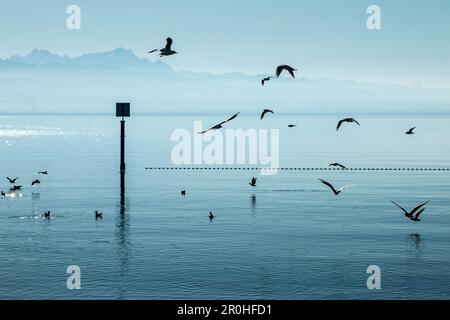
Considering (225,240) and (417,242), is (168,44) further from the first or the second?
(417,242)

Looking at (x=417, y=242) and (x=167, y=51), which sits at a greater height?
(x=167, y=51)

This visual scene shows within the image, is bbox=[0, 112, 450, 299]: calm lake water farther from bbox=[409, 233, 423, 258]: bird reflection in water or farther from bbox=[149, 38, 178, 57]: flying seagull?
bbox=[149, 38, 178, 57]: flying seagull

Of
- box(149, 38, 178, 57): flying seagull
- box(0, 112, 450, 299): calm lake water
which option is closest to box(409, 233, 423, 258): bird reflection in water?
box(0, 112, 450, 299): calm lake water

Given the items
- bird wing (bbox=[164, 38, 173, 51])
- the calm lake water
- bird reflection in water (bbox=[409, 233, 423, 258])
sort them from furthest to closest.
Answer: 1. bird reflection in water (bbox=[409, 233, 423, 258])
2. bird wing (bbox=[164, 38, 173, 51])
3. the calm lake water

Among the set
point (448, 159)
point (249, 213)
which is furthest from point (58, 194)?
point (448, 159)

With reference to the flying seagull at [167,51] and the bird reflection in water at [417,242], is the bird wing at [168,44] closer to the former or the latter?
the flying seagull at [167,51]

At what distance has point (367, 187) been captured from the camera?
311 ft

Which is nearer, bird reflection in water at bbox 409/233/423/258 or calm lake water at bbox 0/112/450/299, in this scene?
calm lake water at bbox 0/112/450/299

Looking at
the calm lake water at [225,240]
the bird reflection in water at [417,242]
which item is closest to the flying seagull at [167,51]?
the calm lake water at [225,240]

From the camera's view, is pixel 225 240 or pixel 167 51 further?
pixel 225 240

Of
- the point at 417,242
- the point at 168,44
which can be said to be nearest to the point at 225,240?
the point at 417,242

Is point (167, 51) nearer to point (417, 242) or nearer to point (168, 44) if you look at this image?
point (168, 44)

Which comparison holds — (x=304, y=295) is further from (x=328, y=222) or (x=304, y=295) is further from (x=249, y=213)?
(x=249, y=213)

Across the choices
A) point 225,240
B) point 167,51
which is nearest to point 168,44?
point 167,51
